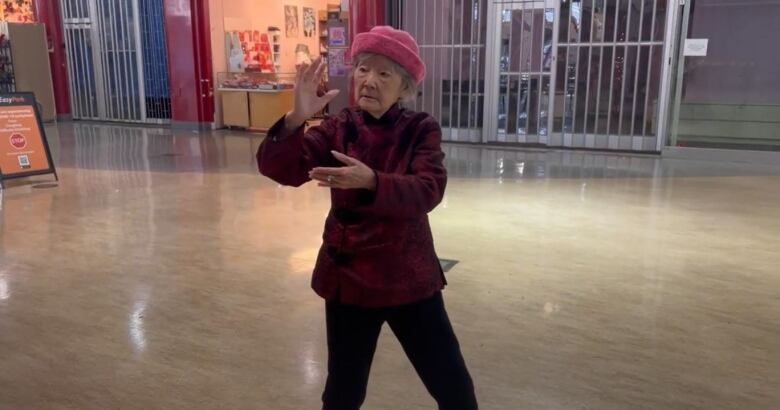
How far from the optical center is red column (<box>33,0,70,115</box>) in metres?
13.0

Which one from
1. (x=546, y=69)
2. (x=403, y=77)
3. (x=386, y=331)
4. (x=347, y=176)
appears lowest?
(x=386, y=331)

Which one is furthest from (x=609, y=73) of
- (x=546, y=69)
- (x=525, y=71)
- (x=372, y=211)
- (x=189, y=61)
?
(x=372, y=211)

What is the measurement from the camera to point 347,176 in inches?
57.7

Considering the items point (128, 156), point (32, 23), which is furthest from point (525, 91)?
point (32, 23)

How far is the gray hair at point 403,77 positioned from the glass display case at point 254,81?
9938 mm

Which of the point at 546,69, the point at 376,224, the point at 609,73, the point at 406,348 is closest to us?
the point at 376,224

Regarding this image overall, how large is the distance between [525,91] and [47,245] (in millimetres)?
7180

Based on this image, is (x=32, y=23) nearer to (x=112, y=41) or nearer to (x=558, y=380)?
(x=112, y=41)

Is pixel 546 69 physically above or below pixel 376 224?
above

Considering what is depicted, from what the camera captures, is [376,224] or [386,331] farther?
[386,331]

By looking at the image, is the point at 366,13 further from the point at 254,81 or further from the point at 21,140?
the point at 21,140

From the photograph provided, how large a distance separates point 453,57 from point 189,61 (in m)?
5.07

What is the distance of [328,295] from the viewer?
1682mm

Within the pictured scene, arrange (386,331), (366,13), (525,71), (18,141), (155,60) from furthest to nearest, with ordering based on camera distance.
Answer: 1. (155,60)
2. (366,13)
3. (525,71)
4. (18,141)
5. (386,331)
